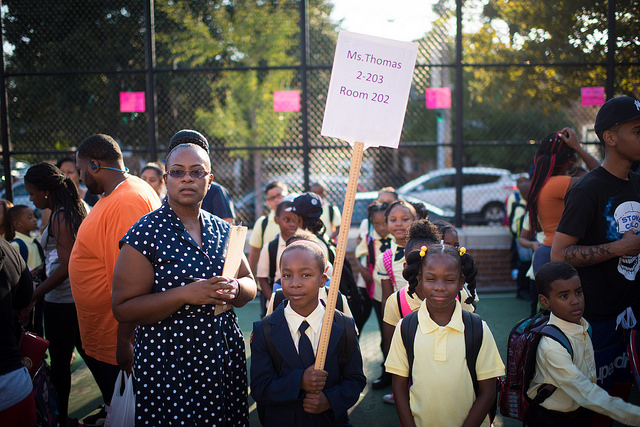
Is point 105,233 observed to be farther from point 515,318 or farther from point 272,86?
point 272,86

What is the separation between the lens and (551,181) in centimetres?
384

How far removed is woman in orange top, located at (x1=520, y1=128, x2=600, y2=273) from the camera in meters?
3.79

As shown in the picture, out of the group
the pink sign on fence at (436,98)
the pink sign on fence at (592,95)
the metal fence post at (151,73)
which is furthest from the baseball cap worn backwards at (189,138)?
the pink sign on fence at (592,95)

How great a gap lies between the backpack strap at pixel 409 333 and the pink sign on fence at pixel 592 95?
6.55 meters

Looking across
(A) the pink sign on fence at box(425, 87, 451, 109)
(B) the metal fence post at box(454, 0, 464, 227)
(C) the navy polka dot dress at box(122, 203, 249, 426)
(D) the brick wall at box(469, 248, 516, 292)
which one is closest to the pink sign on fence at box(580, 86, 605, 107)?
(B) the metal fence post at box(454, 0, 464, 227)

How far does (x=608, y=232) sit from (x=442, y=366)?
131 cm

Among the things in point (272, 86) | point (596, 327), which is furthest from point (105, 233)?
point (272, 86)

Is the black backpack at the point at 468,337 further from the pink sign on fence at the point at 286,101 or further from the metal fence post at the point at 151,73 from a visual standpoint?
the metal fence post at the point at 151,73

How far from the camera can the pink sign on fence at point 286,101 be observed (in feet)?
25.6

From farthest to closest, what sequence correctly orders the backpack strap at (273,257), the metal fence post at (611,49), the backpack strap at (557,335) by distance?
1. the metal fence post at (611,49)
2. the backpack strap at (273,257)
3. the backpack strap at (557,335)

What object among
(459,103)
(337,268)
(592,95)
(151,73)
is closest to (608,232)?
(337,268)

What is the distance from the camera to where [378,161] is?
8.59 m

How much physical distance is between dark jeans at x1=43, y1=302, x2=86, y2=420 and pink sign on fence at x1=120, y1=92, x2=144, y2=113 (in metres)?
4.74

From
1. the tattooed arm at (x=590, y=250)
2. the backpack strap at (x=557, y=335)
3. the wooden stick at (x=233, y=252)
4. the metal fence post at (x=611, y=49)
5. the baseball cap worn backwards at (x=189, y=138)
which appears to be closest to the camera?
the wooden stick at (x=233, y=252)
